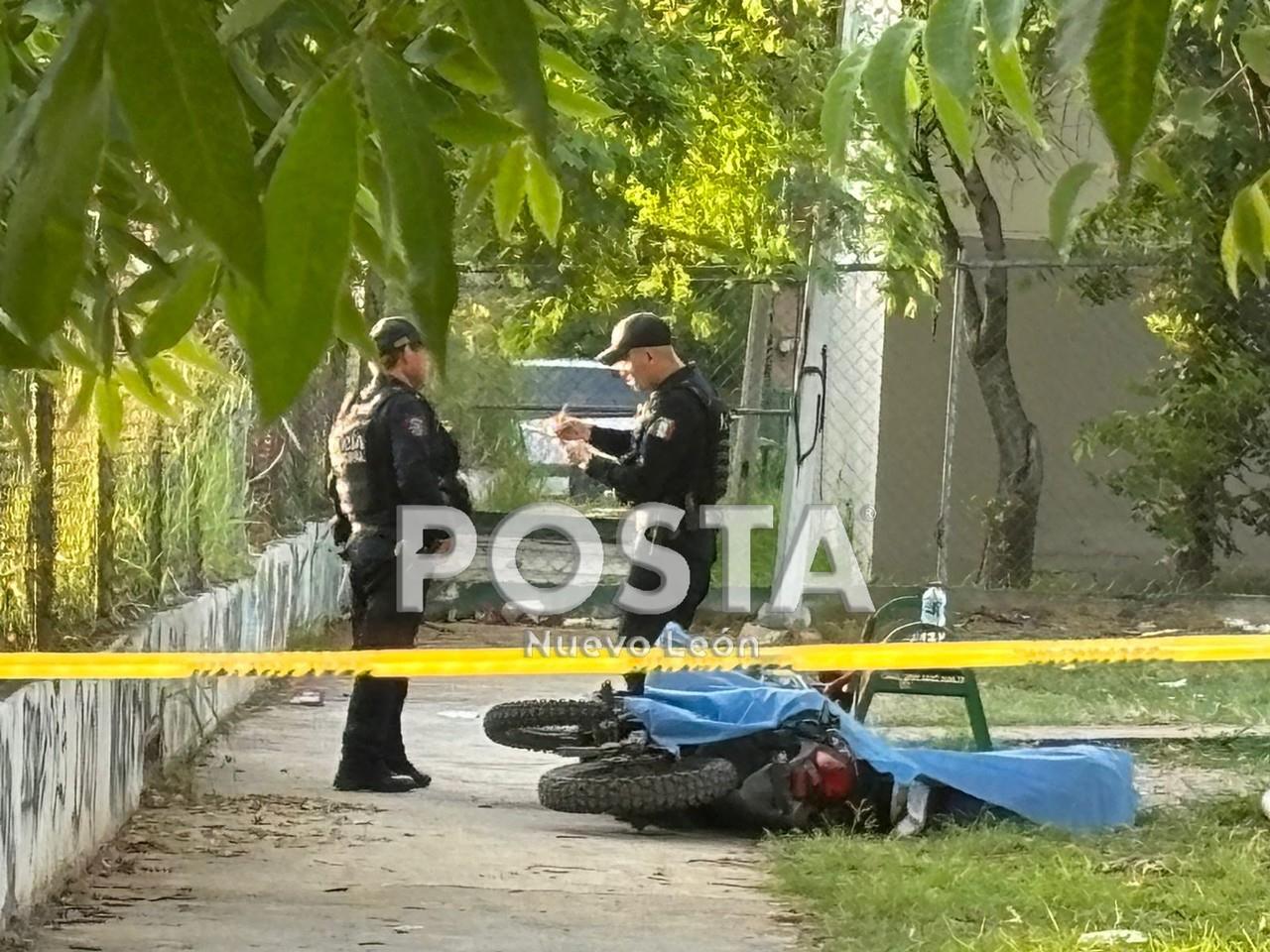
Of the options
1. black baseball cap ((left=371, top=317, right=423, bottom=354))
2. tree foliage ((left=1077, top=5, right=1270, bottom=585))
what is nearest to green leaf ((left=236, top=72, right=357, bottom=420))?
black baseball cap ((left=371, top=317, right=423, bottom=354))

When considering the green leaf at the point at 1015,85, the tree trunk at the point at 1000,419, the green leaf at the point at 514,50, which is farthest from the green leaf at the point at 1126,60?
the tree trunk at the point at 1000,419

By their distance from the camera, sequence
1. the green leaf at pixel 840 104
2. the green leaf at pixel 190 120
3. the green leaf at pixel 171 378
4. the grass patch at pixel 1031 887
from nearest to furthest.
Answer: the green leaf at pixel 190 120
the green leaf at pixel 840 104
the green leaf at pixel 171 378
the grass patch at pixel 1031 887

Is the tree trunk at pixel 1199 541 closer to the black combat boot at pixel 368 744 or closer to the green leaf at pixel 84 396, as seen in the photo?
the black combat boot at pixel 368 744

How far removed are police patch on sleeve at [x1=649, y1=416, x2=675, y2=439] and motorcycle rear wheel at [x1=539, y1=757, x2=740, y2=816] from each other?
1239 millimetres

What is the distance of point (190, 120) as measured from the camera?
0.47 meters

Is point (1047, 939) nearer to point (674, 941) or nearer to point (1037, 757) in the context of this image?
point (674, 941)

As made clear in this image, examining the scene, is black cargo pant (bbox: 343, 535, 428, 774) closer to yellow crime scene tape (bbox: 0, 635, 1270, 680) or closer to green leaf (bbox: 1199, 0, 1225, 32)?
yellow crime scene tape (bbox: 0, 635, 1270, 680)

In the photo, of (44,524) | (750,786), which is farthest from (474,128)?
(750,786)

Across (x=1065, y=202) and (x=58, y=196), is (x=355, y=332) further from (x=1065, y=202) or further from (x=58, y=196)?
(x=1065, y=202)

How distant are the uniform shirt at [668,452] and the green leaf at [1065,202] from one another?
186 inches

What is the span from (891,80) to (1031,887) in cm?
371

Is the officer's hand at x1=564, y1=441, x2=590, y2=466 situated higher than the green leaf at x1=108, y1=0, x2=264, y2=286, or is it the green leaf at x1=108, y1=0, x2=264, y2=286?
the officer's hand at x1=564, y1=441, x2=590, y2=466

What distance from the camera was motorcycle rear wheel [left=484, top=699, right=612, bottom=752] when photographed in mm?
5605

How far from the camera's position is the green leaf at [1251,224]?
57.6 inches
